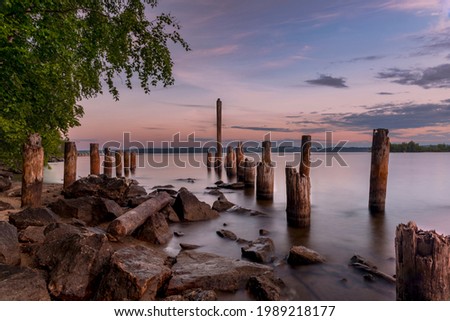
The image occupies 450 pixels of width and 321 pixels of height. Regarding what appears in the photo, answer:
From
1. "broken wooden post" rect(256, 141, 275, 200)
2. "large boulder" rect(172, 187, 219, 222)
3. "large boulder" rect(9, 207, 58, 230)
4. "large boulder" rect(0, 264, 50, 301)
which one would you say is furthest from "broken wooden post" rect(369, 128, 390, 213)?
"large boulder" rect(0, 264, 50, 301)

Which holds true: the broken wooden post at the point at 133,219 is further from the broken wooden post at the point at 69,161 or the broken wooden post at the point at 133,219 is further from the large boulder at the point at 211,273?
the broken wooden post at the point at 69,161

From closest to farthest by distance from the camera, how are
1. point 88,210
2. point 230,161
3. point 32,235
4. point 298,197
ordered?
point 32,235 → point 88,210 → point 298,197 → point 230,161

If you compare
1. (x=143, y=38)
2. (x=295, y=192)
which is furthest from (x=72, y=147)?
(x=295, y=192)

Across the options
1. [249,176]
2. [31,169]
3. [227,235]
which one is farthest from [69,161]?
[249,176]

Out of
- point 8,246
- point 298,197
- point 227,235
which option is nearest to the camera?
point 8,246

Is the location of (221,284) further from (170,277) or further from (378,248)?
(378,248)

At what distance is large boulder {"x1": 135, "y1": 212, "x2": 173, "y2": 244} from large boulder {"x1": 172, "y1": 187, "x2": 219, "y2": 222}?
1.98m

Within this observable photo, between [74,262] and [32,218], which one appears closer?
A: [74,262]

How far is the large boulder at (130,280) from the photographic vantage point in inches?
170

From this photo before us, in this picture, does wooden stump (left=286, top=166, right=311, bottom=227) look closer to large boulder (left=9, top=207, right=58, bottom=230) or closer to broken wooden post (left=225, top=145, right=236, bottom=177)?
large boulder (left=9, top=207, right=58, bottom=230)

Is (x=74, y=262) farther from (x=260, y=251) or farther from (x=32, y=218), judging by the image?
(x=260, y=251)

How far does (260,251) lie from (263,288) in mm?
2039

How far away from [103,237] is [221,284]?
2.11m

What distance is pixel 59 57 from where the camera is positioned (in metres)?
9.23
